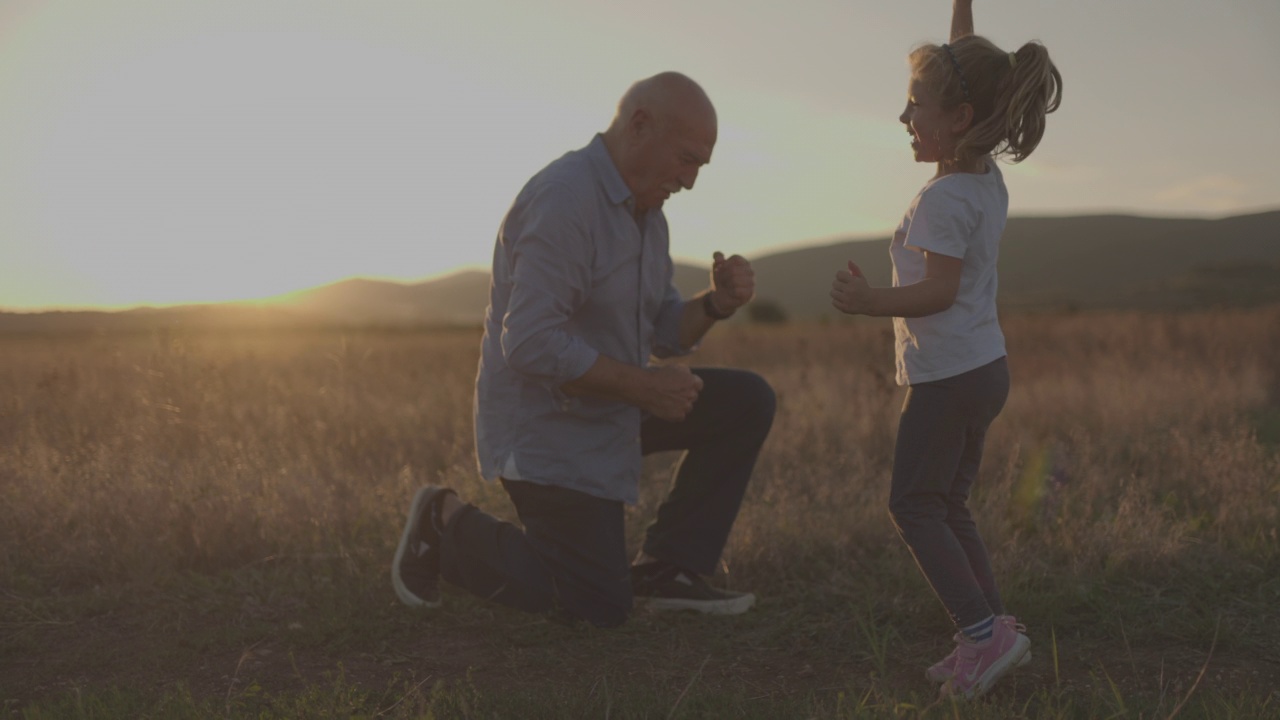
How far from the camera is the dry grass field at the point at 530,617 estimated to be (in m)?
2.76

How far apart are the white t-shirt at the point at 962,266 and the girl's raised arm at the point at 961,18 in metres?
0.52

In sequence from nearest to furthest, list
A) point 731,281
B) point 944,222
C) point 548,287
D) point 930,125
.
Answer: point 944,222
point 930,125
point 548,287
point 731,281

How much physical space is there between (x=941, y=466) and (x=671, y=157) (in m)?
1.42

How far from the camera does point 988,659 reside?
8.71ft

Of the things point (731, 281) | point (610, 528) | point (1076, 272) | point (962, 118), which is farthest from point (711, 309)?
point (1076, 272)

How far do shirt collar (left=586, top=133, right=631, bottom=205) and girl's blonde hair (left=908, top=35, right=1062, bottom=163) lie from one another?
1.19 metres

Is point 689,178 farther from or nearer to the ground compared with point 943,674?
farther from the ground

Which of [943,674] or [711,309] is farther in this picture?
[711,309]

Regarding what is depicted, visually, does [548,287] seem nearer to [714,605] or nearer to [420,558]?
[420,558]

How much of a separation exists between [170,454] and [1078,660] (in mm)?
4201

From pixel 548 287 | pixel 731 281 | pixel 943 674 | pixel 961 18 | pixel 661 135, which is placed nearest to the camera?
pixel 943 674

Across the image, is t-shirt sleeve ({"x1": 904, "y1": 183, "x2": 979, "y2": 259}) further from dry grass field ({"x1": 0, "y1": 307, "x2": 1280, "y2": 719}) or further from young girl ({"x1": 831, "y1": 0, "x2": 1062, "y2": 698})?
dry grass field ({"x1": 0, "y1": 307, "x2": 1280, "y2": 719})

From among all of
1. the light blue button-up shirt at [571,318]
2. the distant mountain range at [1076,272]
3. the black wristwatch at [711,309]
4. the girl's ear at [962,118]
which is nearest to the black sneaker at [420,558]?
the light blue button-up shirt at [571,318]

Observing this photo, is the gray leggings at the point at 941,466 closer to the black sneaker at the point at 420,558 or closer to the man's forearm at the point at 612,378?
the man's forearm at the point at 612,378
